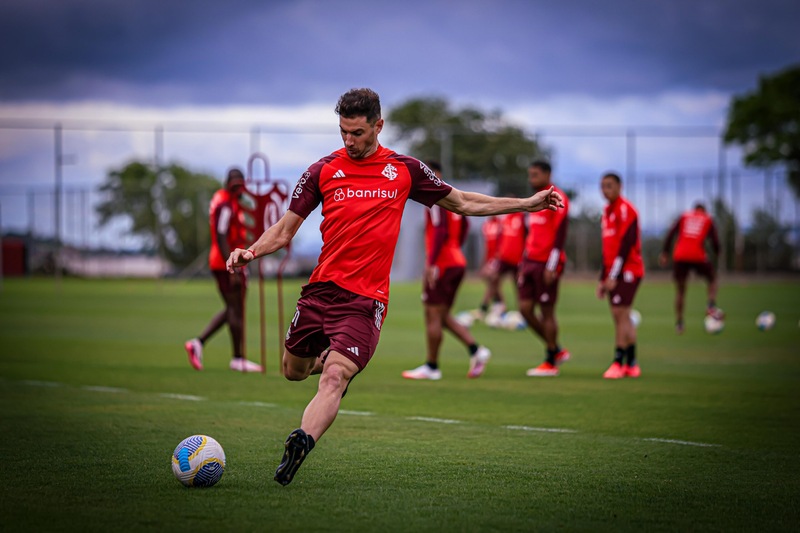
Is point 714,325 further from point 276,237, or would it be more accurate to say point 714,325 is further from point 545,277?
point 276,237

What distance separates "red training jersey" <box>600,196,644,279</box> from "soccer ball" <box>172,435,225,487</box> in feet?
24.3

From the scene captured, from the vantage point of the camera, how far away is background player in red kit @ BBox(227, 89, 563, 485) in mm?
6250

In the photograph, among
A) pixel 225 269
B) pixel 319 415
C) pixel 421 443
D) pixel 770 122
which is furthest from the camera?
pixel 770 122

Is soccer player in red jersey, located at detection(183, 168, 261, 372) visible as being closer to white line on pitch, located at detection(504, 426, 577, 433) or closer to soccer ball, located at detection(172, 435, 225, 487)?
white line on pitch, located at detection(504, 426, 577, 433)

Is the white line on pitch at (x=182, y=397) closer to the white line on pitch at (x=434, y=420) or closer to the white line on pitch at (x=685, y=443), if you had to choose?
the white line on pitch at (x=434, y=420)

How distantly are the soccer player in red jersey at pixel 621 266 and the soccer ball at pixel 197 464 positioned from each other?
7.30 metres

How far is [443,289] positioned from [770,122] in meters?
45.6

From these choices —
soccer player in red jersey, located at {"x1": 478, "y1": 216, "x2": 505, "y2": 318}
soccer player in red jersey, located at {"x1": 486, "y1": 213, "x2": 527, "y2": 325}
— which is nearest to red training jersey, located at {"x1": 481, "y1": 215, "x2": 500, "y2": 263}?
soccer player in red jersey, located at {"x1": 478, "y1": 216, "x2": 505, "y2": 318}

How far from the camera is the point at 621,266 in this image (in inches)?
492

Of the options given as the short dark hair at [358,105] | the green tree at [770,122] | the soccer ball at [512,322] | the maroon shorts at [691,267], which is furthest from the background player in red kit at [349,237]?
the green tree at [770,122]

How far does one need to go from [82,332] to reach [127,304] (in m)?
11.2

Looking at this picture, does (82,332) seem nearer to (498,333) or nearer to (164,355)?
(164,355)

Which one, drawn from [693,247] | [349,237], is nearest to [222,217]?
[349,237]

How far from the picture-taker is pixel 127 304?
30.8 meters
